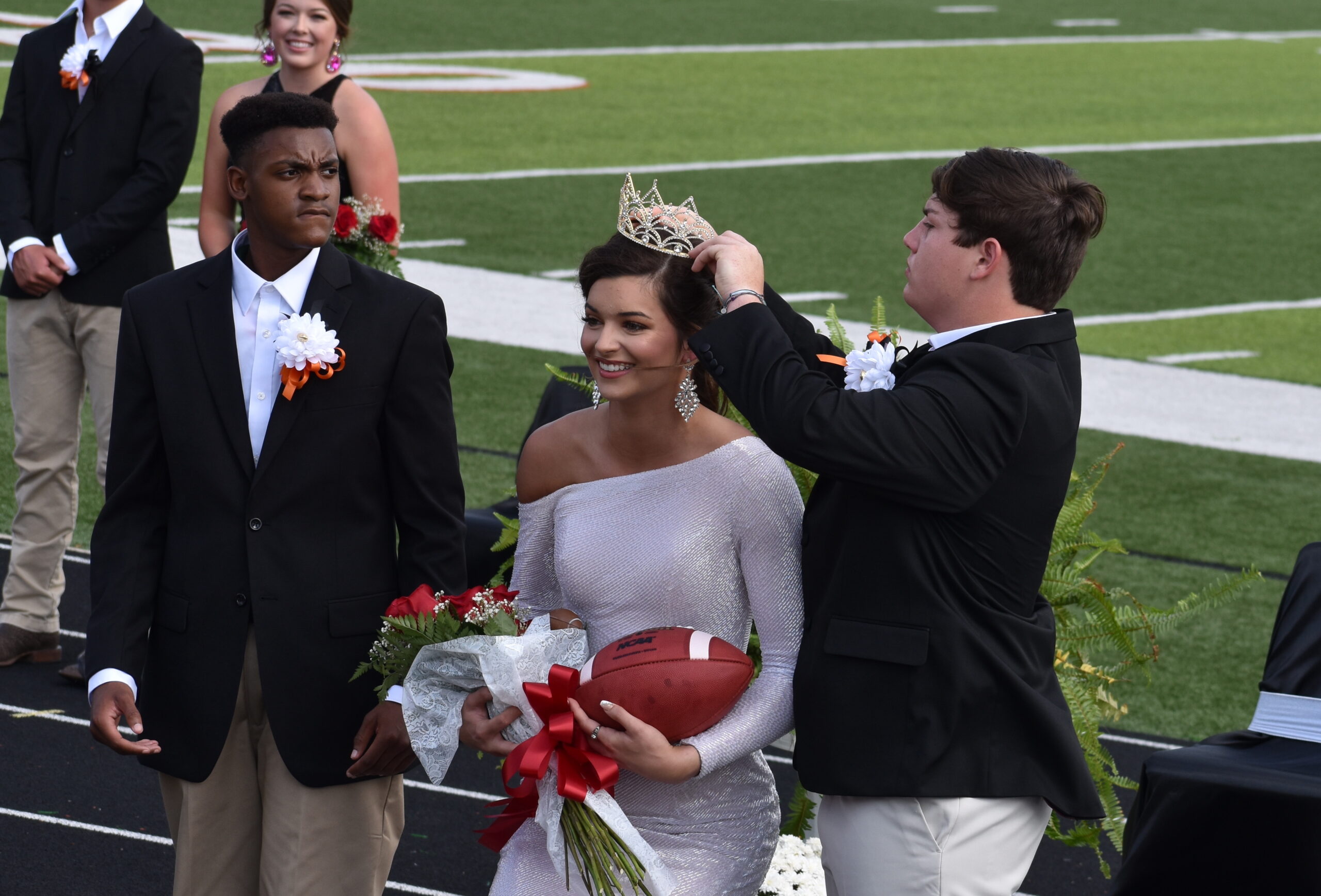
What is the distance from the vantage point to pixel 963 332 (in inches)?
117

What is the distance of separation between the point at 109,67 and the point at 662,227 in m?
3.60

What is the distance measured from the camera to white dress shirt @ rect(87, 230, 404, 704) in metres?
3.45

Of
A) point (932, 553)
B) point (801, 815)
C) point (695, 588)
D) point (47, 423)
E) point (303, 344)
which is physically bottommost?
point (801, 815)

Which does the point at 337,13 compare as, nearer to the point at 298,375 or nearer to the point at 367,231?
the point at 367,231

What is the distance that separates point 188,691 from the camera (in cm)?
346

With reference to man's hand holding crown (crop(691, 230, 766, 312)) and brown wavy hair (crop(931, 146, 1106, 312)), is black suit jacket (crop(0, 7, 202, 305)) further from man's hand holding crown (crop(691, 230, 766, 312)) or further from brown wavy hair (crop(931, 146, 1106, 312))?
brown wavy hair (crop(931, 146, 1106, 312))

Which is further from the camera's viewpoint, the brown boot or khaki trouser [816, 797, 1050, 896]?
the brown boot

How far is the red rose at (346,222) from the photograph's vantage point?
573 cm

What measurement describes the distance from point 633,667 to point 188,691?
97 cm

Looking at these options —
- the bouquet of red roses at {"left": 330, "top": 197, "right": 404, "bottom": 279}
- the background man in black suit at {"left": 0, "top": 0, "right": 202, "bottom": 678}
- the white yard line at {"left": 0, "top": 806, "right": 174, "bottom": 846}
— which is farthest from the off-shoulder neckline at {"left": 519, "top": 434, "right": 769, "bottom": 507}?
the background man in black suit at {"left": 0, "top": 0, "right": 202, "bottom": 678}

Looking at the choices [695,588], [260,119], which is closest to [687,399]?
[695,588]

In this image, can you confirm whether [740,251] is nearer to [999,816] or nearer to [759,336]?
[759,336]

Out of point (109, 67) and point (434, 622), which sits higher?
point (109, 67)

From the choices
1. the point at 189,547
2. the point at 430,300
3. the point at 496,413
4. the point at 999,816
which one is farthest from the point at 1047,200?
the point at 496,413
